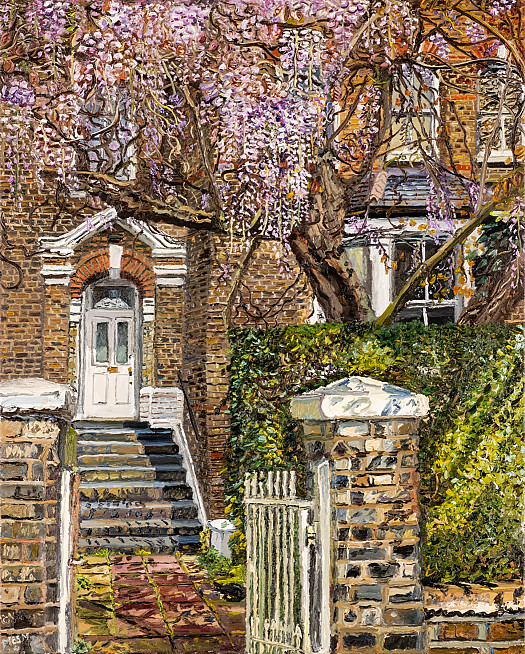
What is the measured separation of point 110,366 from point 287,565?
34.8ft

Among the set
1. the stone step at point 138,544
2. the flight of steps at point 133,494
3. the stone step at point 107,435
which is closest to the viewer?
the stone step at point 138,544

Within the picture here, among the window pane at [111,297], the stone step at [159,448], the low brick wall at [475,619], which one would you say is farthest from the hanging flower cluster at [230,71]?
the window pane at [111,297]

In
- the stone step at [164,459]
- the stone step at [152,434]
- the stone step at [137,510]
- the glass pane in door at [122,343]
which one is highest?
the glass pane in door at [122,343]

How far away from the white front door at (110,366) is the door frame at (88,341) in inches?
1.5

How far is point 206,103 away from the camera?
33.0 feet

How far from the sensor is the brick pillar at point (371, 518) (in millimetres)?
5320

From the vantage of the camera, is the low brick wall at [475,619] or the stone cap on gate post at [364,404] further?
the low brick wall at [475,619]

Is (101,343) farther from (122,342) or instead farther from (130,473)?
(130,473)

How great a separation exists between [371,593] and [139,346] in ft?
35.4

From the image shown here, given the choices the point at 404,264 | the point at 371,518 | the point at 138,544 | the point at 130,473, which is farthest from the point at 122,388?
the point at 371,518

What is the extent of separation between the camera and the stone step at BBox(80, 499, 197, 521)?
1168 centimetres

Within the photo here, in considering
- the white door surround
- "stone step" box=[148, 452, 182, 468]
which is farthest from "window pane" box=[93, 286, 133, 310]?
"stone step" box=[148, 452, 182, 468]

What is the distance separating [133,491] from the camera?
1220 centimetres

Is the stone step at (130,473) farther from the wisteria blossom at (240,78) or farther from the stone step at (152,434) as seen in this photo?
the wisteria blossom at (240,78)
